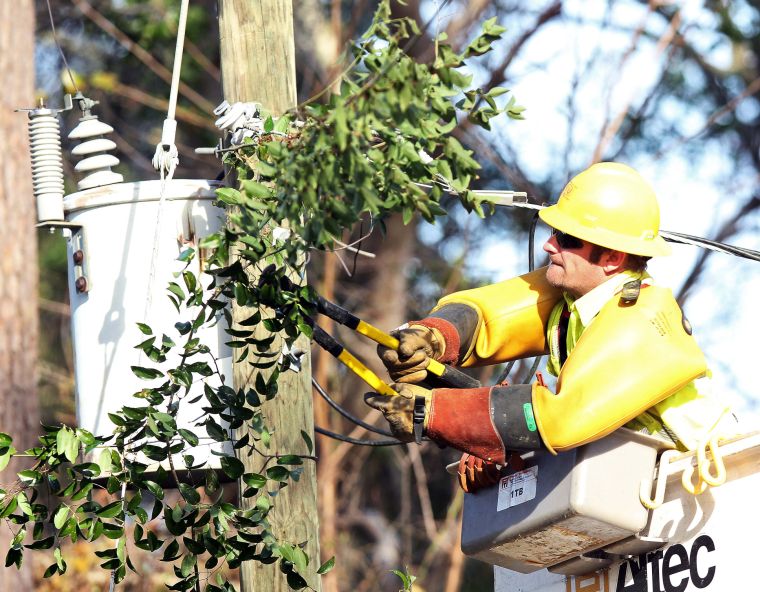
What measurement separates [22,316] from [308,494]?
14.0 feet

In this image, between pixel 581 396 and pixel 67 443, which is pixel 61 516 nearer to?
pixel 67 443

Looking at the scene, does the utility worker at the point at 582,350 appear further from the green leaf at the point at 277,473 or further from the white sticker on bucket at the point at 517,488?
the green leaf at the point at 277,473

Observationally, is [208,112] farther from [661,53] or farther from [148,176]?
[661,53]

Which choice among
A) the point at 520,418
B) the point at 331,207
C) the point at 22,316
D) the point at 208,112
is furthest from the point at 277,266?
the point at 208,112

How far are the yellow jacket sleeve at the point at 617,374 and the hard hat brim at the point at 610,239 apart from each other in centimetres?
25

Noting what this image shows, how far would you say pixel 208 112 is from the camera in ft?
45.9

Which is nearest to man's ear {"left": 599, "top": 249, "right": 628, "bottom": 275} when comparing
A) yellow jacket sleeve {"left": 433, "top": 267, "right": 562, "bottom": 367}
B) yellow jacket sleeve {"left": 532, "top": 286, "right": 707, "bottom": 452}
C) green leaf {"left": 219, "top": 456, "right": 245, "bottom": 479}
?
yellow jacket sleeve {"left": 532, "top": 286, "right": 707, "bottom": 452}

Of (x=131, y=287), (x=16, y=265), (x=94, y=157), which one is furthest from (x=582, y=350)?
(x=16, y=265)

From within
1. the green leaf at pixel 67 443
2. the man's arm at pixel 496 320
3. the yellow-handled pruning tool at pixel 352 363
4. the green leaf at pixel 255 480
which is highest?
the man's arm at pixel 496 320

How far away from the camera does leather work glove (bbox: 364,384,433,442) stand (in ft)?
13.4

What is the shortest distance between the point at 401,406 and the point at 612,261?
2.88ft

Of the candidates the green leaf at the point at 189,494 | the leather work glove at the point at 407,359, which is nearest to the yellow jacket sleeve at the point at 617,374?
the leather work glove at the point at 407,359

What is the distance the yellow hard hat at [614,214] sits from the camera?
4.38 m

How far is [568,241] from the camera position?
449 centimetres
